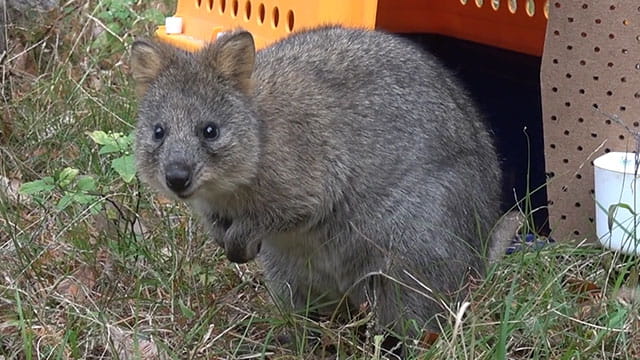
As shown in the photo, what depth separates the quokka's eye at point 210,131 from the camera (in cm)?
356

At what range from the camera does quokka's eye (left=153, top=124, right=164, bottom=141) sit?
11.7 feet

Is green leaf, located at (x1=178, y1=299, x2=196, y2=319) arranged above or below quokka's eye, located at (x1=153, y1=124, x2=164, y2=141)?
below

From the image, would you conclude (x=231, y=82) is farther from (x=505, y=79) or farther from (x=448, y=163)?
(x=505, y=79)

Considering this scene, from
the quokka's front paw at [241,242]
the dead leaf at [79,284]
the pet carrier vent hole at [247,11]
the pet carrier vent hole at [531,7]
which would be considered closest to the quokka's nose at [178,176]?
the quokka's front paw at [241,242]

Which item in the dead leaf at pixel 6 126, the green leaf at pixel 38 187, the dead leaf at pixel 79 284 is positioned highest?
the green leaf at pixel 38 187

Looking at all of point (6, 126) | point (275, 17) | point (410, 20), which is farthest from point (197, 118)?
point (410, 20)

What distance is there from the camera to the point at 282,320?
3.73m

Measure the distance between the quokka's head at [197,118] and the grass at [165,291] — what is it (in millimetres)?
465

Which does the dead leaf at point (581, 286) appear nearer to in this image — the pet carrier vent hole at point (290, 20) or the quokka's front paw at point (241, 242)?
the quokka's front paw at point (241, 242)

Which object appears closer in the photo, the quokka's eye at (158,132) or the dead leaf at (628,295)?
the quokka's eye at (158,132)

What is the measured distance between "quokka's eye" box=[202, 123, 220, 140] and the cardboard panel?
144 centimetres

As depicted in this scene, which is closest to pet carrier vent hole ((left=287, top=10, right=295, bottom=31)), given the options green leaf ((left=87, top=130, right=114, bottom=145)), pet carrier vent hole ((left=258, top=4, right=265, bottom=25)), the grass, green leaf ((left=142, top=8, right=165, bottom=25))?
pet carrier vent hole ((left=258, top=4, right=265, bottom=25))

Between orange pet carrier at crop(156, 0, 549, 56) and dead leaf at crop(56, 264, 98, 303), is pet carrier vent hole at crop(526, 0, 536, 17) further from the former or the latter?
dead leaf at crop(56, 264, 98, 303)

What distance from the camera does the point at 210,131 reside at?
141 inches
